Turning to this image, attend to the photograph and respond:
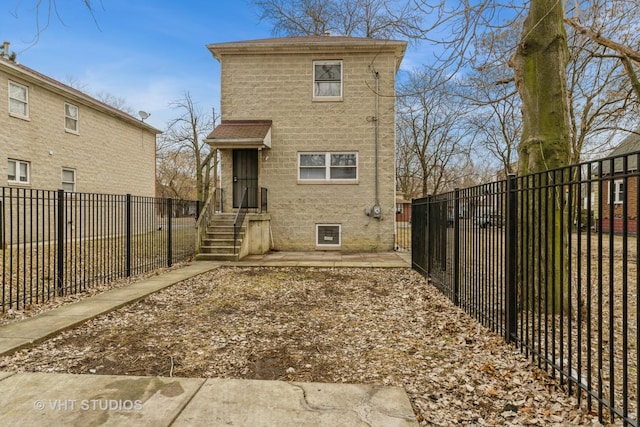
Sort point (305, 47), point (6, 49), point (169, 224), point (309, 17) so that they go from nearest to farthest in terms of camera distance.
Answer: point (169, 224) < point (305, 47) < point (6, 49) < point (309, 17)

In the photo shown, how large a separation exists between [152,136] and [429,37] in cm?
2034

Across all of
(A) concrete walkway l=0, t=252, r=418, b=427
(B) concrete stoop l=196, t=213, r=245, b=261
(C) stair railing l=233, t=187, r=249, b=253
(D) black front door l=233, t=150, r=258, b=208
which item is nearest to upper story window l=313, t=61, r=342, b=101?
(D) black front door l=233, t=150, r=258, b=208

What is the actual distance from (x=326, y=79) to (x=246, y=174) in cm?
435

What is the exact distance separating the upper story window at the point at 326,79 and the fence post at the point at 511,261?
993 cm

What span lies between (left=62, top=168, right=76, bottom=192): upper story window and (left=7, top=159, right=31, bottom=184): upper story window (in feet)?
5.44

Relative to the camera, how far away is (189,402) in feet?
9.00

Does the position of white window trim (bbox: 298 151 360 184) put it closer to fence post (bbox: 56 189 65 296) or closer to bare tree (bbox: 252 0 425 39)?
bare tree (bbox: 252 0 425 39)

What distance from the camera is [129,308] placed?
18.4 feet

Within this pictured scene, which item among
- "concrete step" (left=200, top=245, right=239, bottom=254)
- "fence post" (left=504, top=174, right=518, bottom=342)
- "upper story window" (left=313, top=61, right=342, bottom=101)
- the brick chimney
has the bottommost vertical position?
"concrete step" (left=200, top=245, right=239, bottom=254)

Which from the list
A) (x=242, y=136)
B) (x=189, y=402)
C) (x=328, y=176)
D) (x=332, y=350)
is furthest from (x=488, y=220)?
(x=242, y=136)

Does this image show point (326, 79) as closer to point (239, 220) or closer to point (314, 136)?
point (314, 136)

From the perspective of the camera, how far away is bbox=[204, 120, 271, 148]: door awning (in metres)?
12.0

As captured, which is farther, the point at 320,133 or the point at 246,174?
the point at 246,174

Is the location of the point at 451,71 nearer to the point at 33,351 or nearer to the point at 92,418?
the point at 92,418
